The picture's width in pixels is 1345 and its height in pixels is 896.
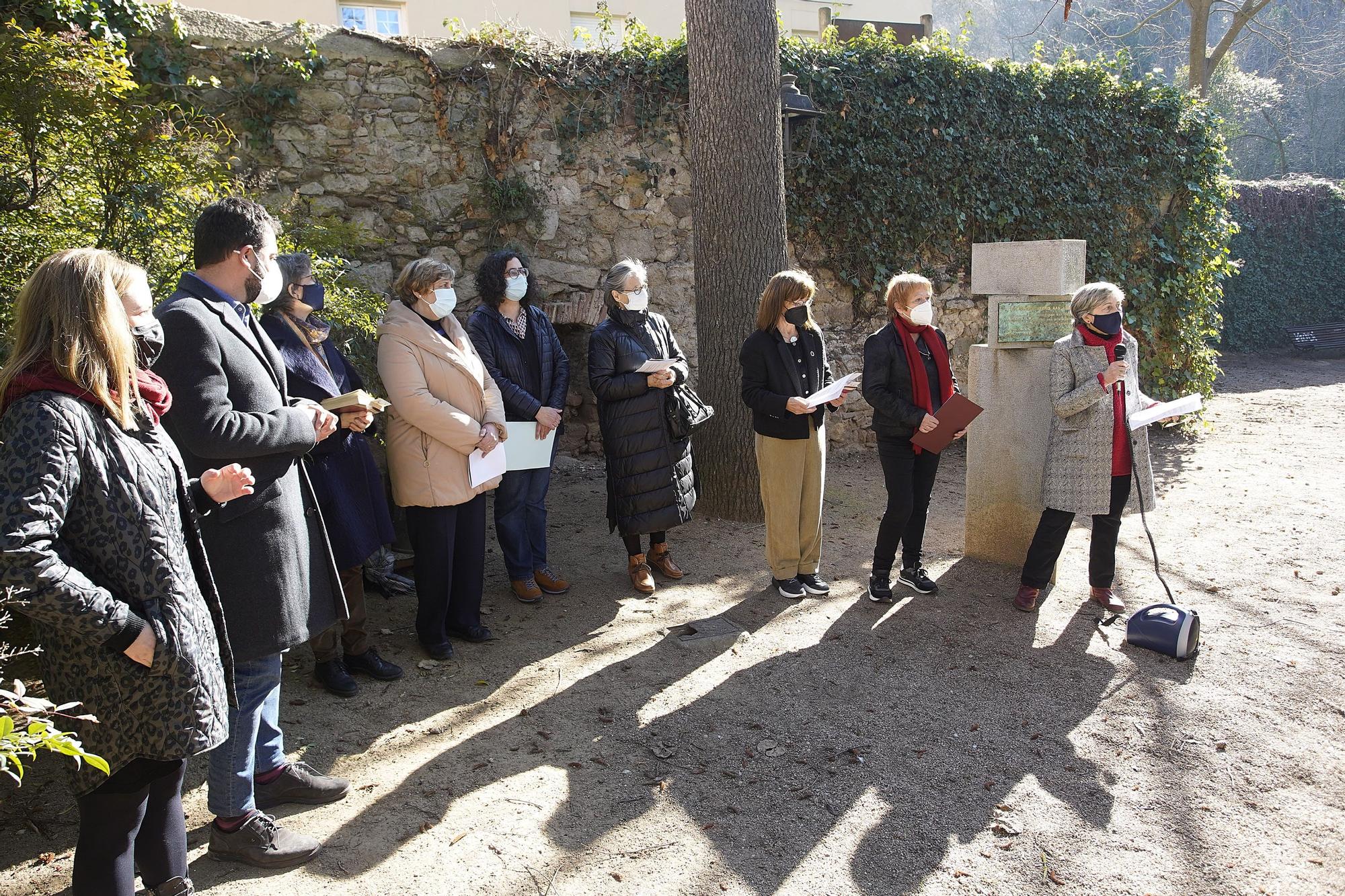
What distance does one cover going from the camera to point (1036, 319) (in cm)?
530

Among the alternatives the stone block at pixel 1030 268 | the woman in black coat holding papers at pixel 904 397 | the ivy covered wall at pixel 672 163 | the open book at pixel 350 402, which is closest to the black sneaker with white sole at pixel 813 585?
the woman in black coat holding papers at pixel 904 397

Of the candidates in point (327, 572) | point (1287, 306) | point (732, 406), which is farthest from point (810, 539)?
point (1287, 306)

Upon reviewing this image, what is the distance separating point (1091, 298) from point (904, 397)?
102cm

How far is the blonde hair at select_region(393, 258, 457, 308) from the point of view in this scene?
4297 millimetres

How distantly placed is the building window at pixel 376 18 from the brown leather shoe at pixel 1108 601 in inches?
→ 500

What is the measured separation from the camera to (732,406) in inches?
254

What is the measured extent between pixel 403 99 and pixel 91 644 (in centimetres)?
619

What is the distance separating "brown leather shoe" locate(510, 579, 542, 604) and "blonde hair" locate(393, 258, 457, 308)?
5.55 feet

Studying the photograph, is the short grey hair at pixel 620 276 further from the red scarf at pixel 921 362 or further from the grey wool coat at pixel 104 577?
the grey wool coat at pixel 104 577

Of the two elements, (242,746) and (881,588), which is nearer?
(242,746)

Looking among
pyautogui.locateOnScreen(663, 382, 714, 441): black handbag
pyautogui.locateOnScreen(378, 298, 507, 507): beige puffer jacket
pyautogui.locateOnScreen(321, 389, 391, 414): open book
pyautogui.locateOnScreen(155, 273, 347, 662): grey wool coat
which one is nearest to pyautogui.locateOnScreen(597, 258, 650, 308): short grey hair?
pyautogui.locateOnScreen(663, 382, 714, 441): black handbag

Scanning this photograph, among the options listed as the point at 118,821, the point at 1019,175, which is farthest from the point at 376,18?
the point at 118,821

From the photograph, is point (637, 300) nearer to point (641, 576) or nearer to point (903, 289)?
point (903, 289)

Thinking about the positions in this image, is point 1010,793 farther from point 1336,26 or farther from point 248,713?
point 1336,26
